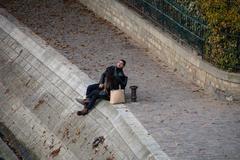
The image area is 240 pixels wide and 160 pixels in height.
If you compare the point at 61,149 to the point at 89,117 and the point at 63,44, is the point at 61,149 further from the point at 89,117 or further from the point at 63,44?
the point at 63,44

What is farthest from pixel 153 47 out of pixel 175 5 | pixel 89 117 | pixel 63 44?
pixel 89 117

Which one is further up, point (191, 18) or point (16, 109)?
point (191, 18)

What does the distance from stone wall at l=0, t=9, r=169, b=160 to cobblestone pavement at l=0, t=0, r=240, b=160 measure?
451 millimetres

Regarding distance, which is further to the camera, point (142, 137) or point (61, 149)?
point (61, 149)

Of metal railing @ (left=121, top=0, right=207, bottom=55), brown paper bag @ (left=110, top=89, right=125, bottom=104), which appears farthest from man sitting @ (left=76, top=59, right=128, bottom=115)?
metal railing @ (left=121, top=0, right=207, bottom=55)

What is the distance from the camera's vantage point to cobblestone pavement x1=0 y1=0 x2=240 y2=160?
16.2m

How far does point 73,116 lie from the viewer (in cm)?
1883

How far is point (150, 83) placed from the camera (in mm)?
19641

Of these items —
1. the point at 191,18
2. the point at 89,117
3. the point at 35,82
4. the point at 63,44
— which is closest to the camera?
the point at 89,117

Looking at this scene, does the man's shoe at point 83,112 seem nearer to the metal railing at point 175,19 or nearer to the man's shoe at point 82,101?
the man's shoe at point 82,101

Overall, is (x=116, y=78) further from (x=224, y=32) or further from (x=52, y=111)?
(x=224, y=32)

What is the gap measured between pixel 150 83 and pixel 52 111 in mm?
2780

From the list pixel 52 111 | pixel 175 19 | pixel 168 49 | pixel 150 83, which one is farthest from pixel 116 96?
pixel 175 19

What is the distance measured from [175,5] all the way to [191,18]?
1.20 metres
